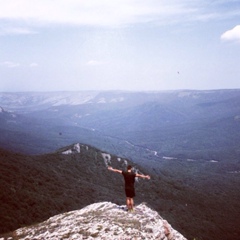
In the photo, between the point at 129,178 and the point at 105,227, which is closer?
the point at 105,227

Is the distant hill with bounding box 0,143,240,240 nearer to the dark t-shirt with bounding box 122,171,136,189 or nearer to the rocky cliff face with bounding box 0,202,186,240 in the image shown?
the rocky cliff face with bounding box 0,202,186,240

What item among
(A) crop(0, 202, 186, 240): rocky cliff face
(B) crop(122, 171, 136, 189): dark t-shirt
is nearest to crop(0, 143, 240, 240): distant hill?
(A) crop(0, 202, 186, 240): rocky cliff face

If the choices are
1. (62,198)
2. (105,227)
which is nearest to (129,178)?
(105,227)

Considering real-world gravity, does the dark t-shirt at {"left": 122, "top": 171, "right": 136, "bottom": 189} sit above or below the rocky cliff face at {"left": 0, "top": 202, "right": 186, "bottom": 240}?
above

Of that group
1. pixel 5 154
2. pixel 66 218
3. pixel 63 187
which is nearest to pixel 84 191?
pixel 63 187

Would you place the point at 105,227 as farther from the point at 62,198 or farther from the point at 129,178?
the point at 62,198

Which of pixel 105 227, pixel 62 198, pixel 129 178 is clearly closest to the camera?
pixel 105 227

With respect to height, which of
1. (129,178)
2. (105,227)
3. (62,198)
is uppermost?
(129,178)

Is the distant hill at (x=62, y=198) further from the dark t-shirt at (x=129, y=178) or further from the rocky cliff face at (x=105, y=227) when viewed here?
the dark t-shirt at (x=129, y=178)

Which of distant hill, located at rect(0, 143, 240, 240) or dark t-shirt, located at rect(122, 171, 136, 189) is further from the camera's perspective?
distant hill, located at rect(0, 143, 240, 240)

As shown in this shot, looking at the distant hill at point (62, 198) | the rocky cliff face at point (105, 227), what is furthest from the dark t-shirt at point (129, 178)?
the distant hill at point (62, 198)
